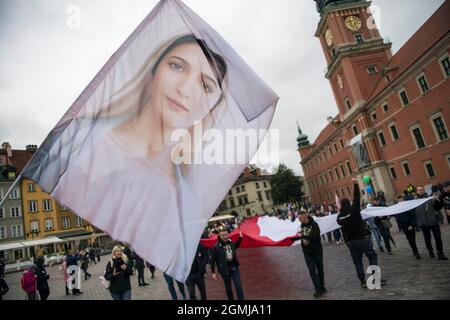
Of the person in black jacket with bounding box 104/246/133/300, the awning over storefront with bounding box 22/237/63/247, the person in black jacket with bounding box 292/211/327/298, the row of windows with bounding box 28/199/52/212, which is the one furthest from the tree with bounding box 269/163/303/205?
the person in black jacket with bounding box 104/246/133/300

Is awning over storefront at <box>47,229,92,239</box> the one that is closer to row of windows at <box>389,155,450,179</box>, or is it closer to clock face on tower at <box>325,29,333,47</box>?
row of windows at <box>389,155,450,179</box>

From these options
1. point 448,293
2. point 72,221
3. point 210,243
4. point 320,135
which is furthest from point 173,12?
point 320,135

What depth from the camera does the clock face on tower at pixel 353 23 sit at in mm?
47278

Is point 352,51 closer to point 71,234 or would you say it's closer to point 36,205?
point 71,234

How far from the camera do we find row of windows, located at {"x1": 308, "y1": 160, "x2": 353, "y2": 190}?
51.1 metres

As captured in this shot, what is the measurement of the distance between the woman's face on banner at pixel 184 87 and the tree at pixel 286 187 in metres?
68.0

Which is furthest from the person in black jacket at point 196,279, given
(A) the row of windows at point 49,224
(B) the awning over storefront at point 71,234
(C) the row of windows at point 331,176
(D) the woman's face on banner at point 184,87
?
(A) the row of windows at point 49,224

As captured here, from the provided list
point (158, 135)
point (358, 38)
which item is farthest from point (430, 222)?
point (358, 38)

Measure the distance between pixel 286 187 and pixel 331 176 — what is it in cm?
1348

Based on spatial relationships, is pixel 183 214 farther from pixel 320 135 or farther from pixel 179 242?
pixel 320 135

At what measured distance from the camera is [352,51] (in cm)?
4547

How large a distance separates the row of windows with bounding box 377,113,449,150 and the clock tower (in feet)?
22.1

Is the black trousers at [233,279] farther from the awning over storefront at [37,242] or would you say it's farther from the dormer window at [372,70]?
the dormer window at [372,70]

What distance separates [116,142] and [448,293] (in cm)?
634
